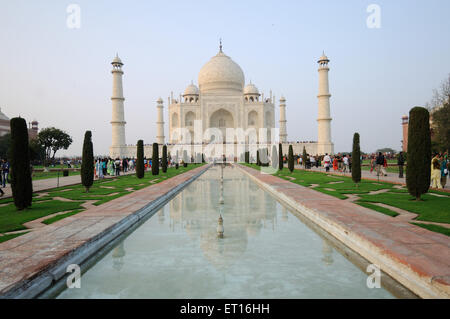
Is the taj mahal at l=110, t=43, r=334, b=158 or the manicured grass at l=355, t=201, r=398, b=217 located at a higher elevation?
the taj mahal at l=110, t=43, r=334, b=158

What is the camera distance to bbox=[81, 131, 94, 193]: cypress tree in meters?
9.26

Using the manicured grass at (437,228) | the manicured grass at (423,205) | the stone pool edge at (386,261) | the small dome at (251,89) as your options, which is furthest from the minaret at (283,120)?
the manicured grass at (437,228)

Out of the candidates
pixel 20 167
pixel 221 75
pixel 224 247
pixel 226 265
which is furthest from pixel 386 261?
pixel 221 75

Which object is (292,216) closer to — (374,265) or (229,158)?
(374,265)

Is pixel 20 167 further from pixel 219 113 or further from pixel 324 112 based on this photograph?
pixel 219 113

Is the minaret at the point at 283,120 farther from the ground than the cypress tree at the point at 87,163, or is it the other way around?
→ the minaret at the point at 283,120

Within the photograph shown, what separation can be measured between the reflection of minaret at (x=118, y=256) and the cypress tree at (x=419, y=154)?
5618 mm

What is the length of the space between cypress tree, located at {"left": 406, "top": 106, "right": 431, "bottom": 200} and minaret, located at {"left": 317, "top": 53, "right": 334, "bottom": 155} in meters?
25.5

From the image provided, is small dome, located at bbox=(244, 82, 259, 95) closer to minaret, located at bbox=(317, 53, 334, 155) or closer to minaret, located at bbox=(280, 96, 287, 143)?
minaret, located at bbox=(280, 96, 287, 143)

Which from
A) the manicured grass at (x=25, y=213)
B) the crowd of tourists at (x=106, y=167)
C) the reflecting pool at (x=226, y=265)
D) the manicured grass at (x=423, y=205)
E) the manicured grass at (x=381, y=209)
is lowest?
the reflecting pool at (x=226, y=265)

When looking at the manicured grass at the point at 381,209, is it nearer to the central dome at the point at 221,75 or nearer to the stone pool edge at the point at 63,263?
the stone pool edge at the point at 63,263

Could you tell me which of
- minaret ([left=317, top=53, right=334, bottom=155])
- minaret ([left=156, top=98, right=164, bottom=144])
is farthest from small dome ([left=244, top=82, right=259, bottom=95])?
minaret ([left=317, top=53, right=334, bottom=155])

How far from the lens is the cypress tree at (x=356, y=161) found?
9.35 meters

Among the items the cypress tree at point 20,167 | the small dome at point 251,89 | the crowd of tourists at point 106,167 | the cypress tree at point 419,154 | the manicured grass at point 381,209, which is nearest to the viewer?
the manicured grass at point 381,209
